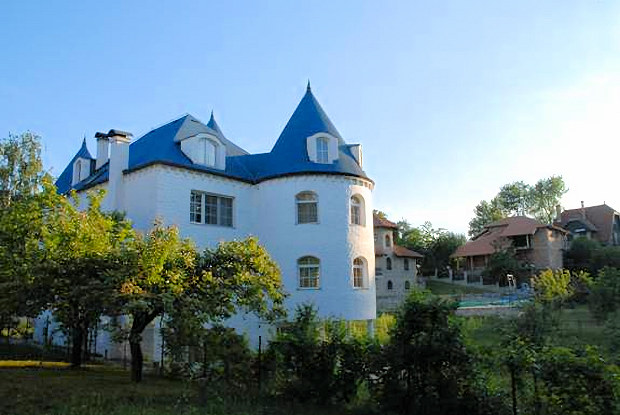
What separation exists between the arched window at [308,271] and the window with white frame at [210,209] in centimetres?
335

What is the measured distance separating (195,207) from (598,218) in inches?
2540

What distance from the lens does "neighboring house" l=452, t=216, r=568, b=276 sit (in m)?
55.5

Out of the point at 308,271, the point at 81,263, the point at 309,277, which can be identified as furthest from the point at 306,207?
the point at 81,263

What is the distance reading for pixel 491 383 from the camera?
960cm

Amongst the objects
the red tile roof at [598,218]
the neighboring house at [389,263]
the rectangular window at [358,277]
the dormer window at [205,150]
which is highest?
the red tile roof at [598,218]

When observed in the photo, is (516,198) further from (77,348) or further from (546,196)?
(77,348)

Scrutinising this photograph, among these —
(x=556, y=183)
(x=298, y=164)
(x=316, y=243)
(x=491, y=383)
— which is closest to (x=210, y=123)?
(x=298, y=164)

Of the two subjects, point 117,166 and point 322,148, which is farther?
point 322,148

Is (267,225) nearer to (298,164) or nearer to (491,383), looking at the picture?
(298,164)

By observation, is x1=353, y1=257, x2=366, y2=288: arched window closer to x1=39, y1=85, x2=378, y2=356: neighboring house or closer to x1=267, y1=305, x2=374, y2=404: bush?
x1=39, y1=85, x2=378, y2=356: neighboring house

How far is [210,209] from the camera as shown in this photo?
20484mm

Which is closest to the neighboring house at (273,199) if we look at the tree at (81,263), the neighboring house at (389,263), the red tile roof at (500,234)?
the tree at (81,263)

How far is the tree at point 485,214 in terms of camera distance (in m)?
82.9

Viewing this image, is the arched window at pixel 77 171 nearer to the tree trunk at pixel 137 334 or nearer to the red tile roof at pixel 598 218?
the tree trunk at pixel 137 334
